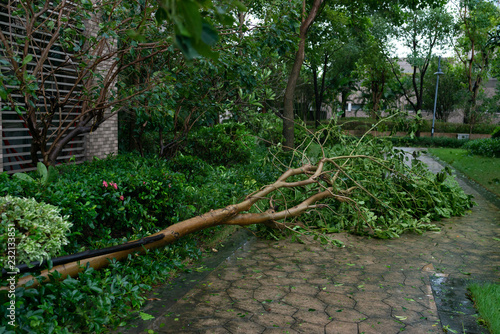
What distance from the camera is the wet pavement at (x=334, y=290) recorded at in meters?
3.79

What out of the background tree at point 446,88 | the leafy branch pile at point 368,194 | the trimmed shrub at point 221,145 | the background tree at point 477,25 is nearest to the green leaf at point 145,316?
the leafy branch pile at point 368,194

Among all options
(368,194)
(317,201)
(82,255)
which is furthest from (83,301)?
(368,194)

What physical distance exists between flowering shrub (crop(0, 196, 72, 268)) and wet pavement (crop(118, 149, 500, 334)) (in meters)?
0.99

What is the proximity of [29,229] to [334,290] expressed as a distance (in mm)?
3141

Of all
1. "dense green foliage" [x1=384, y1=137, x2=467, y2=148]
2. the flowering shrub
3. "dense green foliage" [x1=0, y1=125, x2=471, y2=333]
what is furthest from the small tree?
"dense green foliage" [x1=384, y1=137, x2=467, y2=148]

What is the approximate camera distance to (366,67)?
38.5 m

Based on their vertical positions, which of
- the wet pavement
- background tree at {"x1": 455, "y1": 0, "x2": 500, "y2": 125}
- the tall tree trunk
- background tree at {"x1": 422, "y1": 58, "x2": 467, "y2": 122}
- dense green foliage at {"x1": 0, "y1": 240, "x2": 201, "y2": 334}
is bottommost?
the wet pavement

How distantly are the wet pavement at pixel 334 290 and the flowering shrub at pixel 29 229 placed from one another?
0.99 metres

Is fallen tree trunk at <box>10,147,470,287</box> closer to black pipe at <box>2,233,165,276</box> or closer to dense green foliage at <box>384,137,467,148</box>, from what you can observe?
black pipe at <box>2,233,165,276</box>

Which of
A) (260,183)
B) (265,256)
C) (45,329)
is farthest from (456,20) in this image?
(45,329)

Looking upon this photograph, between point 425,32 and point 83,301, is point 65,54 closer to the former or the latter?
point 83,301

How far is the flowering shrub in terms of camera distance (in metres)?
3.03

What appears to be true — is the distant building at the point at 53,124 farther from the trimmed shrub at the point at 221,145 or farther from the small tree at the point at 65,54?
the trimmed shrub at the point at 221,145

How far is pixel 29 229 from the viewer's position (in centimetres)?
319
